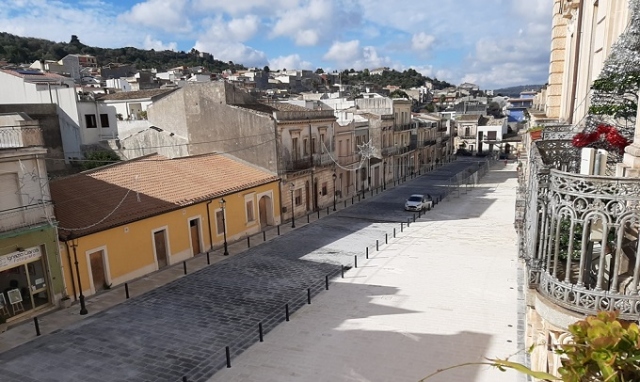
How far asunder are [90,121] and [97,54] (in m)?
111

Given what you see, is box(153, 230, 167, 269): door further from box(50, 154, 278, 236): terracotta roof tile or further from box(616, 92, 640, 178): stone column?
box(616, 92, 640, 178): stone column

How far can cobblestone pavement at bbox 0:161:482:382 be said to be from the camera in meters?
10.9

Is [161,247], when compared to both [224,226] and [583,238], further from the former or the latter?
[583,238]

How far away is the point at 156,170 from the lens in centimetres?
2250

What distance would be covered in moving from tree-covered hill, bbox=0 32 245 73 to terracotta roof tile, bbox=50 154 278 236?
82.7 meters

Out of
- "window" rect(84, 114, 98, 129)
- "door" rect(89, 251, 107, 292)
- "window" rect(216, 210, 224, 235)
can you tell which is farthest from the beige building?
"window" rect(84, 114, 98, 129)

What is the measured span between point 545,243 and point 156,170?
20.8m

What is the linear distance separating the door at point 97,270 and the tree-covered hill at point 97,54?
89050mm

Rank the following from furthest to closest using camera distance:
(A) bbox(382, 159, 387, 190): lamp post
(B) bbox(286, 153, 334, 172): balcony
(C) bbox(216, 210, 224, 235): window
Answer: (A) bbox(382, 159, 387, 190): lamp post → (B) bbox(286, 153, 334, 172): balcony → (C) bbox(216, 210, 224, 235): window

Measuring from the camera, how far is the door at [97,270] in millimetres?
16141

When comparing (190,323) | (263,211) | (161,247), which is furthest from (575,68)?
(263,211)

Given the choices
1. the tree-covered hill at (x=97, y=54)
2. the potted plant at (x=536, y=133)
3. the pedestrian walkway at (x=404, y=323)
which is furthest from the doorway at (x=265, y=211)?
the tree-covered hill at (x=97, y=54)

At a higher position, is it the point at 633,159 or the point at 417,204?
the point at 633,159

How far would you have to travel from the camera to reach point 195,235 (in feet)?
68.7
